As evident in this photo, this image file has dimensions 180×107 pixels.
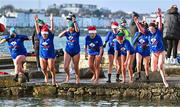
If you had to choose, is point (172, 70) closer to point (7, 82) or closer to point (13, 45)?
point (13, 45)

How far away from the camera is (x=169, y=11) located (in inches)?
922

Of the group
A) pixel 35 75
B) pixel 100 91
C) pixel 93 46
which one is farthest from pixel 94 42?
pixel 35 75

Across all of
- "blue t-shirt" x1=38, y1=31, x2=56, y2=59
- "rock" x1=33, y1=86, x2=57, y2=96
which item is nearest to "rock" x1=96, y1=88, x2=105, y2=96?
"rock" x1=33, y1=86, x2=57, y2=96

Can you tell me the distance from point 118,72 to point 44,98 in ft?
9.75

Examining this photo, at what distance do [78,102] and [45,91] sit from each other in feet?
5.57

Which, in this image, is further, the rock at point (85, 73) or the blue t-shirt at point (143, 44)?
the rock at point (85, 73)

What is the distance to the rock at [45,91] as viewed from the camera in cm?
1908

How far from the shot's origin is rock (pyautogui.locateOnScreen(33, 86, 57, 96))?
1908cm

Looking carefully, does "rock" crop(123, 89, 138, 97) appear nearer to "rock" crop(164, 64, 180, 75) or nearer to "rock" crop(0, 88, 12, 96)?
"rock" crop(0, 88, 12, 96)

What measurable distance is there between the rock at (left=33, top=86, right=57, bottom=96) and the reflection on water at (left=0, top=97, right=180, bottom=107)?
0.58m

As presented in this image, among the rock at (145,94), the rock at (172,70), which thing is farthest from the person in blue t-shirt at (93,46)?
the rock at (172,70)

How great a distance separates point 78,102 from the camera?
17.8 m

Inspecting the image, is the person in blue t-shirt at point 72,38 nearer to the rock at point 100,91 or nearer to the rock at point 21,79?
the rock at point 100,91

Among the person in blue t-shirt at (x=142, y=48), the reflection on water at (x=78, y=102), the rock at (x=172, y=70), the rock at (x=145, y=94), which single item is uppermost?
the person in blue t-shirt at (x=142, y=48)
